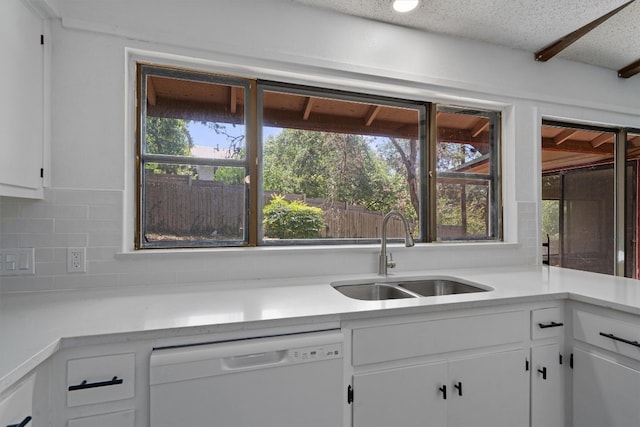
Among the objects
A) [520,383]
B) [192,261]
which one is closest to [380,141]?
[192,261]

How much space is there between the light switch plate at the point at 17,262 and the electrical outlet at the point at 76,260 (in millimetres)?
133

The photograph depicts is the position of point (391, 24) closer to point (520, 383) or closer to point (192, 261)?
point (192, 261)

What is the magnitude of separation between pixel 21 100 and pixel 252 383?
1.40 meters

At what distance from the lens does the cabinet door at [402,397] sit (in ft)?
4.05

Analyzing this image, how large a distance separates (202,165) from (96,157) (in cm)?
49

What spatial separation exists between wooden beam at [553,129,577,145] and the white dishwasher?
2744mm

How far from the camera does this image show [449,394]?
4.43 feet

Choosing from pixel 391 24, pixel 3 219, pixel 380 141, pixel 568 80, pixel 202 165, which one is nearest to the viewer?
pixel 3 219

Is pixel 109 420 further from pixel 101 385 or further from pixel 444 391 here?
pixel 444 391

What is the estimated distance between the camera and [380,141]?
7.18ft

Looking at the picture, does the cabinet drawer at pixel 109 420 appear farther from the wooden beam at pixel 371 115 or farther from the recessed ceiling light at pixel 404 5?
the recessed ceiling light at pixel 404 5


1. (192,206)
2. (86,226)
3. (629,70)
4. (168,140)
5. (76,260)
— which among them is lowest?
(76,260)

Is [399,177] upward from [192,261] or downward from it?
upward

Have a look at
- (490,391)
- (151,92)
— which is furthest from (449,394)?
(151,92)
